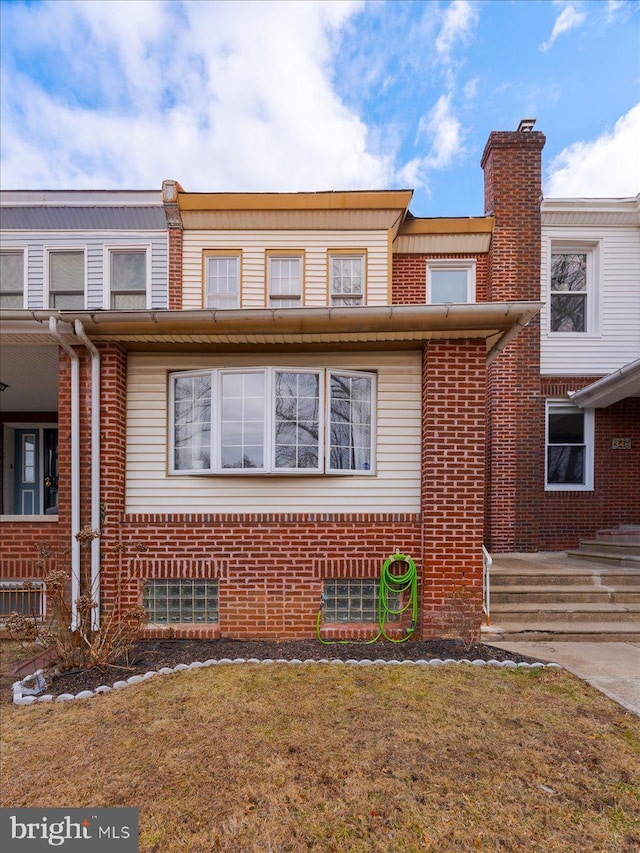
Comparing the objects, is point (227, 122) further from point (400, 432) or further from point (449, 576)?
point (449, 576)

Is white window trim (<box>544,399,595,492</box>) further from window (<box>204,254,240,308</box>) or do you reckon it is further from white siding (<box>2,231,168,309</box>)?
white siding (<box>2,231,168,309</box>)

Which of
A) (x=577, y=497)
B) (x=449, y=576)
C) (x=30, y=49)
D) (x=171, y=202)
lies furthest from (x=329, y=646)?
(x=30, y=49)

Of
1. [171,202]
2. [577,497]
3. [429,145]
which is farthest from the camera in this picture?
[429,145]

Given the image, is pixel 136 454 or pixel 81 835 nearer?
pixel 81 835

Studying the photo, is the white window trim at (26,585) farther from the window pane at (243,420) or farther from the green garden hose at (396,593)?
the green garden hose at (396,593)

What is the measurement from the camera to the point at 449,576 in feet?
15.7

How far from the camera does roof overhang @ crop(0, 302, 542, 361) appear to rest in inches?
171

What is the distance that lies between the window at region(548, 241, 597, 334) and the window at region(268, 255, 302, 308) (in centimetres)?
503

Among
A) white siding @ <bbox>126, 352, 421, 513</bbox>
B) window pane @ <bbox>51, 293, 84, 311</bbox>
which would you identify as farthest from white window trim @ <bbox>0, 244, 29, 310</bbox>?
white siding @ <bbox>126, 352, 421, 513</bbox>

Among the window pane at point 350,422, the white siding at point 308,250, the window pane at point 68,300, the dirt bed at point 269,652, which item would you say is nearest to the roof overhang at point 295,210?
the white siding at point 308,250

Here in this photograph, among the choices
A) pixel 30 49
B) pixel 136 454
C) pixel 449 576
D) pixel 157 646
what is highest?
pixel 30 49

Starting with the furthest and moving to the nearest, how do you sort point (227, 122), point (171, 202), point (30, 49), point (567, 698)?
point (227, 122)
point (30, 49)
point (171, 202)
point (567, 698)

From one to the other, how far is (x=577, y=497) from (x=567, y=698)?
18.0 ft

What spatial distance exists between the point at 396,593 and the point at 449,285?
5695 millimetres
